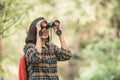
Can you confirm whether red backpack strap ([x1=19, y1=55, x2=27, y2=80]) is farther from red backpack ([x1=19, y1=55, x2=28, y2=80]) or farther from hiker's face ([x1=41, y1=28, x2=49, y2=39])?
hiker's face ([x1=41, y1=28, x2=49, y2=39])

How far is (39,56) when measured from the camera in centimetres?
543

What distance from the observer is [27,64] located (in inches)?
220

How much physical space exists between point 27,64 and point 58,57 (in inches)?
16.9

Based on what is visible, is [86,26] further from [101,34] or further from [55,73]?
[55,73]

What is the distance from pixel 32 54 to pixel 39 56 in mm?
77

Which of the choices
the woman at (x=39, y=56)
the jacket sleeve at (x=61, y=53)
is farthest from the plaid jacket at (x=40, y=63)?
the jacket sleeve at (x=61, y=53)

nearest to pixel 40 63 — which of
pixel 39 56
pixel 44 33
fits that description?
pixel 39 56

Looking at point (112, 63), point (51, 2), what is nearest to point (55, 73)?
point (112, 63)

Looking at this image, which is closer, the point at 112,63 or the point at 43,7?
the point at 112,63

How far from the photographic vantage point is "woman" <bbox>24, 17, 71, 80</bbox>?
5.45 metres

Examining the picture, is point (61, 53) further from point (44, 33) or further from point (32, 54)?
point (32, 54)

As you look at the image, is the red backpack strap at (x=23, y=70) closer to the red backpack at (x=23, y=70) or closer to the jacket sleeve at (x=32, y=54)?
the red backpack at (x=23, y=70)

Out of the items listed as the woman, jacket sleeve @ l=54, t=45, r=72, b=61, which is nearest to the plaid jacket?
the woman

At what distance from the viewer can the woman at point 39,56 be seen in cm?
545
